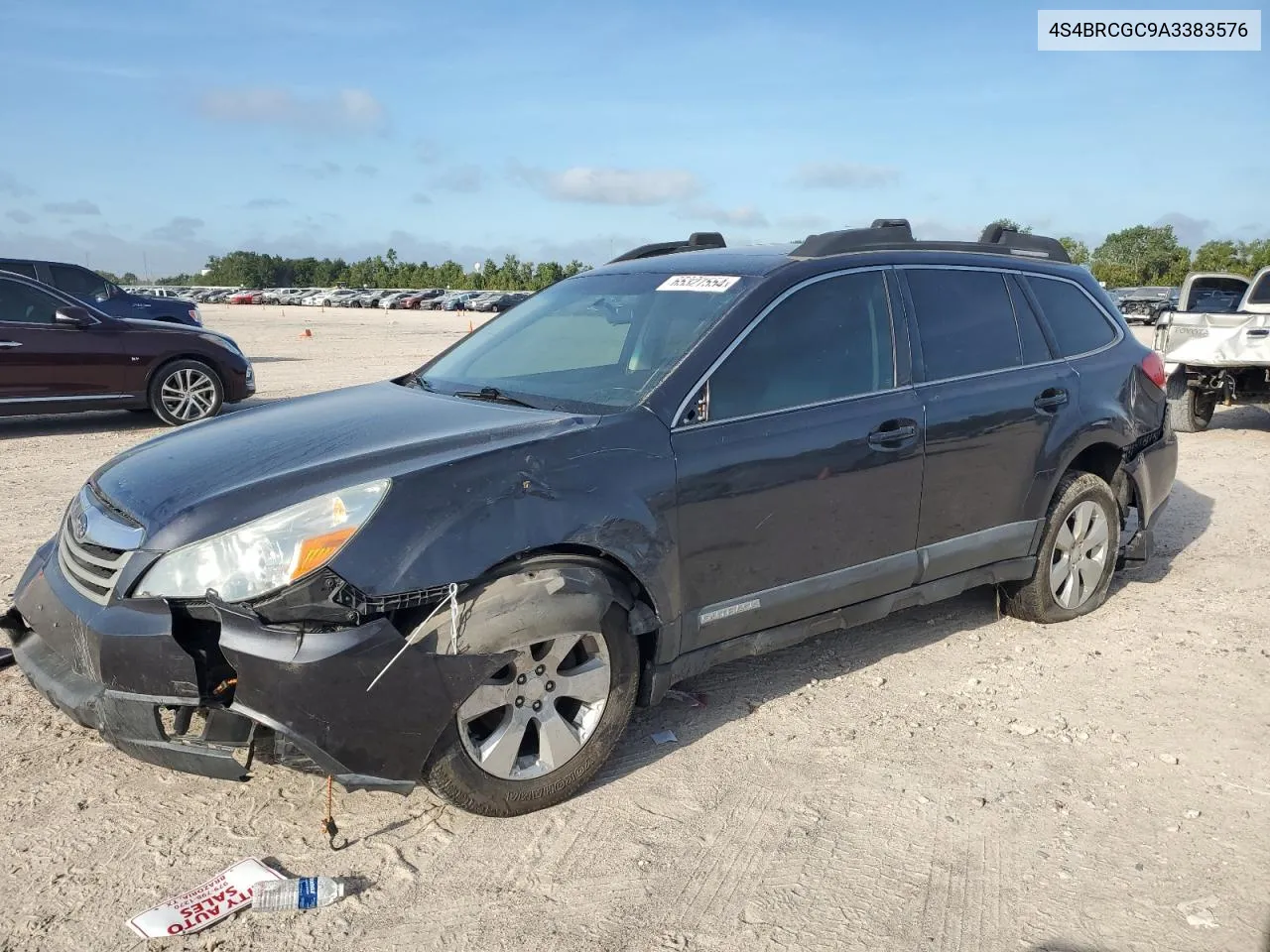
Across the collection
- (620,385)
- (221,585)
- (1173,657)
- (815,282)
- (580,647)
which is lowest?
(1173,657)

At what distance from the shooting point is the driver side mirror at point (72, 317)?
1035cm

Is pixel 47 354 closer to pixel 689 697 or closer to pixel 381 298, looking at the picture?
pixel 689 697

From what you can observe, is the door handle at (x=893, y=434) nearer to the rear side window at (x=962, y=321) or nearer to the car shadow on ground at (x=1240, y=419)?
the rear side window at (x=962, y=321)

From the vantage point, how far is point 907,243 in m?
4.69

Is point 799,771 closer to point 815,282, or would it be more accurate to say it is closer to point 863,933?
point 863,933

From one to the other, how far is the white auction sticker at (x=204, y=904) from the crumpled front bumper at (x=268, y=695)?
278mm

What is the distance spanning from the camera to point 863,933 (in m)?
2.82

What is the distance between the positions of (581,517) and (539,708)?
62 centimetres

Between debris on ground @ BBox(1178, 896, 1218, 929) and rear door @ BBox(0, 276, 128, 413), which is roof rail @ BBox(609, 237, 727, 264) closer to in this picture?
debris on ground @ BBox(1178, 896, 1218, 929)

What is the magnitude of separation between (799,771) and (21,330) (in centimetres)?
943

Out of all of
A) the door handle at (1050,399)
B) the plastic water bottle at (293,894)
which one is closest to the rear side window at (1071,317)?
the door handle at (1050,399)

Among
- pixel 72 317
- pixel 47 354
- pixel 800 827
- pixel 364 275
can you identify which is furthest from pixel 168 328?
pixel 364 275

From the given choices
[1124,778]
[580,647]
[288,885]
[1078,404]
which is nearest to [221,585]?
[288,885]

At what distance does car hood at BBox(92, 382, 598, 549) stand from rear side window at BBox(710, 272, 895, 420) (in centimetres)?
64
